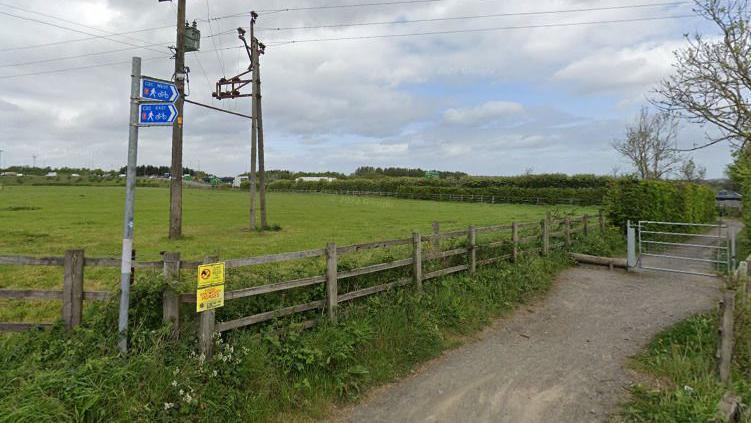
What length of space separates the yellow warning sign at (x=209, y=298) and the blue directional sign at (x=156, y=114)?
1600 millimetres

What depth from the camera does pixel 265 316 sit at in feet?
14.9

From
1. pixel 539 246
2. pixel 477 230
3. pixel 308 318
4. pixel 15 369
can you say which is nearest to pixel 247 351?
pixel 308 318

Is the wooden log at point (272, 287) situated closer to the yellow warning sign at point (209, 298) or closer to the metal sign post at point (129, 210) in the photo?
the yellow warning sign at point (209, 298)

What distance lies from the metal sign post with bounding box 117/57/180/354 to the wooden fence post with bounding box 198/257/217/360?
64 centimetres

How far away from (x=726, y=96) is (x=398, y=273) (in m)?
11.3

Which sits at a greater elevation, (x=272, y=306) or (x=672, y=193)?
(x=672, y=193)

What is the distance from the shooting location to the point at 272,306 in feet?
15.8

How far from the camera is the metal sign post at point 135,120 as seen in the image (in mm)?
3697

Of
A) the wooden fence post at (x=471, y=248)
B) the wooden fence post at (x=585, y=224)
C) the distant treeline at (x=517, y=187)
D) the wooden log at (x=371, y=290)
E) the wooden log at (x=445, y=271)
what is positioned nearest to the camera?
the wooden log at (x=371, y=290)

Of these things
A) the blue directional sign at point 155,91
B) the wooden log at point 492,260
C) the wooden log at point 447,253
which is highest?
the blue directional sign at point 155,91

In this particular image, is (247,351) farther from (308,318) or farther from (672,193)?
(672,193)

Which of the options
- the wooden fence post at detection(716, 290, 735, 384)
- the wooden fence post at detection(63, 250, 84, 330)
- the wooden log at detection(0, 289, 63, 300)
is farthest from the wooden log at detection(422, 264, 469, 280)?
the wooden log at detection(0, 289, 63, 300)

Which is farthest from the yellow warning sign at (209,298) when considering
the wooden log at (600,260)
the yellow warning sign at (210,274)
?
the wooden log at (600,260)

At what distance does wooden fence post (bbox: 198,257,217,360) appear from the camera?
13.0 feet
